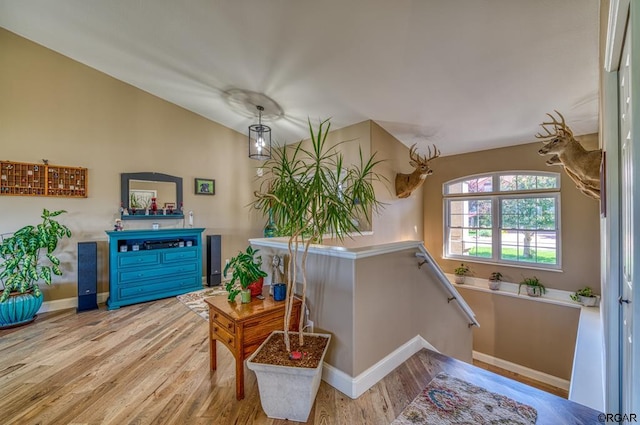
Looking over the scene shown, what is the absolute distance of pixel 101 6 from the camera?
9.11 ft

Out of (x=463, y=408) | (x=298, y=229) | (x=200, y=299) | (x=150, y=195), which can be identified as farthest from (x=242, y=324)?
(x=150, y=195)

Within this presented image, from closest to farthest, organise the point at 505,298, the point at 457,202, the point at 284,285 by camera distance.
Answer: the point at 284,285 < the point at 505,298 < the point at 457,202

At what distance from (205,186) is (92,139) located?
1.81 meters

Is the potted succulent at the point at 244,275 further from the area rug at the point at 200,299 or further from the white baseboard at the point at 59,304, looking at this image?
the white baseboard at the point at 59,304

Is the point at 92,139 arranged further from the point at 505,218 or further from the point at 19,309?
the point at 505,218

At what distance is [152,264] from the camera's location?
4227mm

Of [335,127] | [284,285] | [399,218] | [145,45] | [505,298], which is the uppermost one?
[145,45]

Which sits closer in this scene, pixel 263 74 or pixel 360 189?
pixel 360 189

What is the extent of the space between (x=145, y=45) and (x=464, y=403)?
4924mm

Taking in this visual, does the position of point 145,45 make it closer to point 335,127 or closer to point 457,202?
point 335,127

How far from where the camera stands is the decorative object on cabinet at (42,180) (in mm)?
3449

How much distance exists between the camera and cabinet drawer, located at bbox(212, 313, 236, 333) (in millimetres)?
1981

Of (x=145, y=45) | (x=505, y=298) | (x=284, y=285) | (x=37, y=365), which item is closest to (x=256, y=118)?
(x=145, y=45)

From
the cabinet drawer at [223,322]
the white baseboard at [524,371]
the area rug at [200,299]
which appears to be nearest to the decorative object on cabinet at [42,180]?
the area rug at [200,299]
